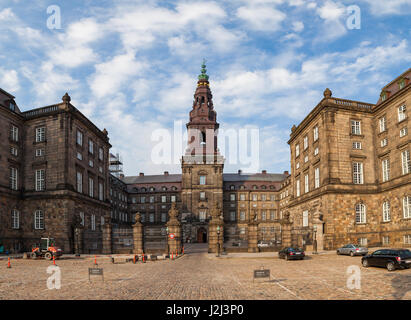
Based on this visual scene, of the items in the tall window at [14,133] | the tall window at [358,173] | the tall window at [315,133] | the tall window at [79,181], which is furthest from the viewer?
the tall window at [79,181]

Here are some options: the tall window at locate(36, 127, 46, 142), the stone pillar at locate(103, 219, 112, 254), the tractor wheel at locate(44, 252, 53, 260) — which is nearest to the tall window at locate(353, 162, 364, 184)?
the stone pillar at locate(103, 219, 112, 254)

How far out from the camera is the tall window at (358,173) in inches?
1724

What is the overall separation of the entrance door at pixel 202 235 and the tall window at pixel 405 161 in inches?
2167

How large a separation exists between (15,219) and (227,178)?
228 ft

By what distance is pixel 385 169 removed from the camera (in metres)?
43.0

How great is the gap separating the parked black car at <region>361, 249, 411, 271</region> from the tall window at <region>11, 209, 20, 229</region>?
3743 centimetres

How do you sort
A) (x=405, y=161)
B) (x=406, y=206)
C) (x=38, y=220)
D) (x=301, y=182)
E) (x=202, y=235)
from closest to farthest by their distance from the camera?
(x=406, y=206) < (x=405, y=161) < (x=38, y=220) < (x=301, y=182) < (x=202, y=235)

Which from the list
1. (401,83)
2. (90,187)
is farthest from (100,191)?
(401,83)

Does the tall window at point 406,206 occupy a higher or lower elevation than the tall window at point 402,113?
lower

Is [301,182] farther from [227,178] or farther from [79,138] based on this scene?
[227,178]

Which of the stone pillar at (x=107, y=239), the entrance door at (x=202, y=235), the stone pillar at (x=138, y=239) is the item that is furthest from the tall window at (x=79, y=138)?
the entrance door at (x=202, y=235)

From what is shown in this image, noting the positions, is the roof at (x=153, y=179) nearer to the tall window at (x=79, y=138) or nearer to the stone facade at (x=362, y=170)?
the tall window at (x=79, y=138)
